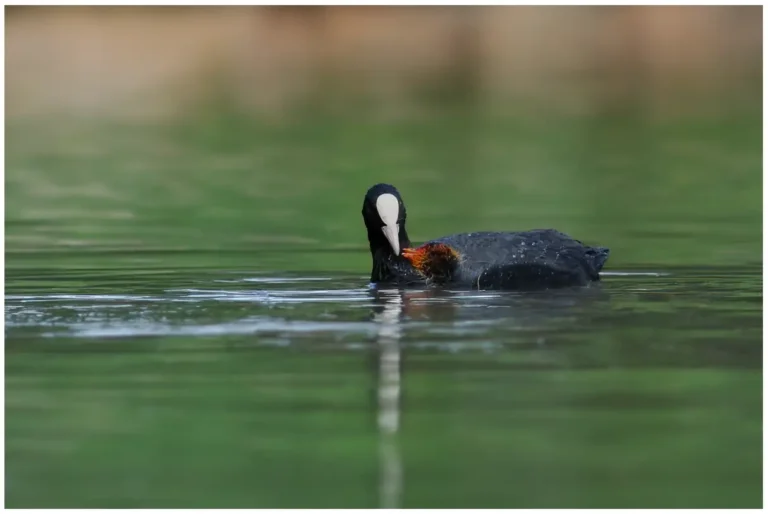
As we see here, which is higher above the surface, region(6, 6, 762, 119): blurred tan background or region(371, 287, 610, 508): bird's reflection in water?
region(6, 6, 762, 119): blurred tan background

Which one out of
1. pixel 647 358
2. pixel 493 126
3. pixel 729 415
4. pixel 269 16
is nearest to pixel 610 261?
pixel 647 358

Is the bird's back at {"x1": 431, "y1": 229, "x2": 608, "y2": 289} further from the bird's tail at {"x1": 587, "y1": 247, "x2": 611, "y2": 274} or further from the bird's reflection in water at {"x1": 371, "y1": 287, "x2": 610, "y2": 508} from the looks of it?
the bird's reflection in water at {"x1": 371, "y1": 287, "x2": 610, "y2": 508}

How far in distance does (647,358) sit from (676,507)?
2.75m

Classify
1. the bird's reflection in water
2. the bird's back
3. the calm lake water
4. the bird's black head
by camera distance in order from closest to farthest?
the calm lake water
the bird's reflection in water
the bird's back
the bird's black head

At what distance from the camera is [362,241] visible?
1620 centimetres

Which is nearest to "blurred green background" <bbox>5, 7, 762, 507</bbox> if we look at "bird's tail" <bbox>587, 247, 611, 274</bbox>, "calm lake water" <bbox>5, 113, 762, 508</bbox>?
"calm lake water" <bbox>5, 113, 762, 508</bbox>

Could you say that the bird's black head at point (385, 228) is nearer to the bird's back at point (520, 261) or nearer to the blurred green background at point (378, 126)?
the bird's back at point (520, 261)

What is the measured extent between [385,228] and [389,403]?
479 cm

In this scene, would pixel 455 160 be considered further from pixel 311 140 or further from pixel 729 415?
pixel 729 415

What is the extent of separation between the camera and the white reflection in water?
7.25 m

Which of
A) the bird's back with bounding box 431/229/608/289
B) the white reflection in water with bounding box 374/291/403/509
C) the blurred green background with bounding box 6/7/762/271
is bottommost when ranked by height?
the white reflection in water with bounding box 374/291/403/509

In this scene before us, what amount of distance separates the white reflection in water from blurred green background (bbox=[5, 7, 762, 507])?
0.15 ft

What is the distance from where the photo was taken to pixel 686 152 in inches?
930

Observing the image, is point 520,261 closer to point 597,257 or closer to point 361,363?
point 597,257
